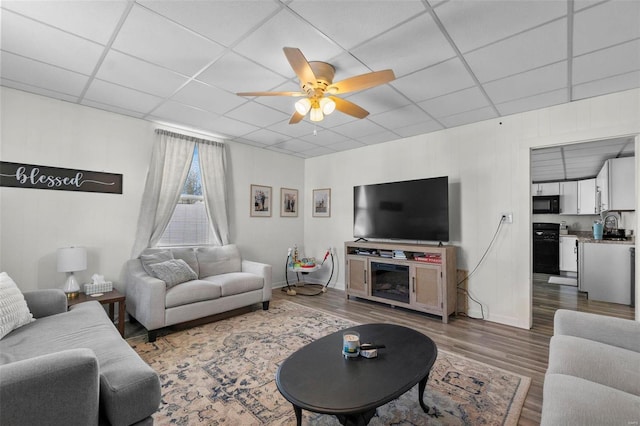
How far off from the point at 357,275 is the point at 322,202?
177cm

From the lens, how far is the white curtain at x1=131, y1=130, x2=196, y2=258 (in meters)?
3.78

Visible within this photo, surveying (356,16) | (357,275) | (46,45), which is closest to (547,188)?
(357,275)

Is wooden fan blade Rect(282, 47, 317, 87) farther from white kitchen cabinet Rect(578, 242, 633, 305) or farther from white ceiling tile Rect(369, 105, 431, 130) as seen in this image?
white kitchen cabinet Rect(578, 242, 633, 305)

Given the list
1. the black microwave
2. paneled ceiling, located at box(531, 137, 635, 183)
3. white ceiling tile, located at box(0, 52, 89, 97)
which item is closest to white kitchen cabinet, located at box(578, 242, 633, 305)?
paneled ceiling, located at box(531, 137, 635, 183)

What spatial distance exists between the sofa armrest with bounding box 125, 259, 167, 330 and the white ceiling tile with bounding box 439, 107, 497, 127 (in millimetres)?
3970

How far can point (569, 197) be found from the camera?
6859 mm

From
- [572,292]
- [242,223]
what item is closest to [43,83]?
[242,223]

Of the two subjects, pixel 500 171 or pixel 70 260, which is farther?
pixel 500 171

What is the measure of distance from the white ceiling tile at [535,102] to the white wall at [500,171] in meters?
0.13

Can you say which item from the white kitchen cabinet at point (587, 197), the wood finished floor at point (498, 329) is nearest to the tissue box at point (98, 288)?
the wood finished floor at point (498, 329)

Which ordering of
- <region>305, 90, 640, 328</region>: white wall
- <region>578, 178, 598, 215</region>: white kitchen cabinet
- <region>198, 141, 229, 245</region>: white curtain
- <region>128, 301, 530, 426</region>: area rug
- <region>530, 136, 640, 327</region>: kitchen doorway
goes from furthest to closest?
<region>578, 178, 598, 215</region>: white kitchen cabinet < <region>198, 141, 229, 245</region>: white curtain < <region>530, 136, 640, 327</region>: kitchen doorway < <region>305, 90, 640, 328</region>: white wall < <region>128, 301, 530, 426</region>: area rug

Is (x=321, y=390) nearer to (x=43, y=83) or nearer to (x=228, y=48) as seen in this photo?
(x=228, y=48)

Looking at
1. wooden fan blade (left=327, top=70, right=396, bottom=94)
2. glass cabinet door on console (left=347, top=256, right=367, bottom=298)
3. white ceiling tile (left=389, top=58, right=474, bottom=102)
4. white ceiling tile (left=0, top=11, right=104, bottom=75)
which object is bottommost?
glass cabinet door on console (left=347, top=256, right=367, bottom=298)

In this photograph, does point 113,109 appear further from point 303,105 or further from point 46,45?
point 303,105
